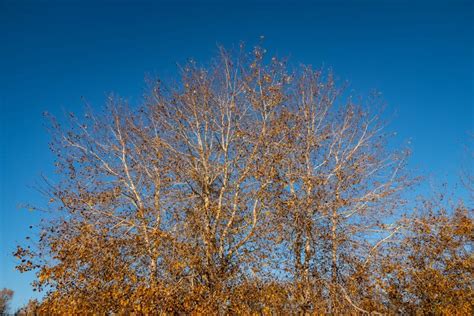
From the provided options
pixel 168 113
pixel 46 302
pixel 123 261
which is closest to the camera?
pixel 46 302

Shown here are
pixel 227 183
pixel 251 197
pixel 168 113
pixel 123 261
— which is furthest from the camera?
pixel 168 113

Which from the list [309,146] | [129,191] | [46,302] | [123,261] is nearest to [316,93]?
[309,146]

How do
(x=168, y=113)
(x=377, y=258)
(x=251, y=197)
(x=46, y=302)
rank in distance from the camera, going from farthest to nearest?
1. (x=168, y=113)
2. (x=251, y=197)
3. (x=377, y=258)
4. (x=46, y=302)

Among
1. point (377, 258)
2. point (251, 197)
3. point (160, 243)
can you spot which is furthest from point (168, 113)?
point (377, 258)

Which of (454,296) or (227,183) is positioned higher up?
(227,183)

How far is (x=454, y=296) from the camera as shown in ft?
46.2

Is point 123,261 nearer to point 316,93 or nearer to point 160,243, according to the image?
point 160,243

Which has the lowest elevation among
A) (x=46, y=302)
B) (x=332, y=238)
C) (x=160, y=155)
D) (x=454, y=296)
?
(x=46, y=302)

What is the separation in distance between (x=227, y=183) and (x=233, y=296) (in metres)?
5.04

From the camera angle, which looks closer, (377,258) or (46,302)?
(46,302)

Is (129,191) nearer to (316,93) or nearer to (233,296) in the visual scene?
(233,296)

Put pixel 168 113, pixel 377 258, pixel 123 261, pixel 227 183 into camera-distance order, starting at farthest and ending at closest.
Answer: pixel 168 113
pixel 227 183
pixel 377 258
pixel 123 261

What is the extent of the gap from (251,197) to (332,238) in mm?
3112

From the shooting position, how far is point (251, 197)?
13.9 metres
